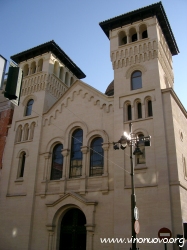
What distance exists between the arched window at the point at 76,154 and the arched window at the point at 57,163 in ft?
3.41

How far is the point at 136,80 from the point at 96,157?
695 centimetres

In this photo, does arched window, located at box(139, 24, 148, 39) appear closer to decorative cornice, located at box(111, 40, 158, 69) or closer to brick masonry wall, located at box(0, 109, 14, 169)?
decorative cornice, located at box(111, 40, 158, 69)

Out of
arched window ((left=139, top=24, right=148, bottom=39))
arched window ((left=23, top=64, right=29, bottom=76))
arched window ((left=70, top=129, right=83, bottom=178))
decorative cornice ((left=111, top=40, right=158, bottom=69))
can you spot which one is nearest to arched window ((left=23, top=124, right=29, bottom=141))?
arched window ((left=70, top=129, right=83, bottom=178))

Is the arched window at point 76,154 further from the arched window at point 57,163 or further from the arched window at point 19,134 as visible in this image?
the arched window at point 19,134

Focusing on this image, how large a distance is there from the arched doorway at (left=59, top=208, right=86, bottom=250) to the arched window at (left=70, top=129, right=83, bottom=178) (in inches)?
109

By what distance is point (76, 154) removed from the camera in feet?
67.7

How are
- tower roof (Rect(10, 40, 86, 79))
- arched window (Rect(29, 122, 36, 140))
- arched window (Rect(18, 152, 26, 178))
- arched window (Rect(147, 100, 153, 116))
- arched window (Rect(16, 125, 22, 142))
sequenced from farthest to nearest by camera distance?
tower roof (Rect(10, 40, 86, 79)) → arched window (Rect(16, 125, 22, 142)) → arched window (Rect(29, 122, 36, 140)) → arched window (Rect(18, 152, 26, 178)) → arched window (Rect(147, 100, 153, 116))

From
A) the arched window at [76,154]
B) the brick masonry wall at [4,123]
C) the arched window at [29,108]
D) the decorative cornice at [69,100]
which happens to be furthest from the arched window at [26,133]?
the arched window at [76,154]

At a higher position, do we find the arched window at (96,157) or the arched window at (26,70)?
the arched window at (26,70)

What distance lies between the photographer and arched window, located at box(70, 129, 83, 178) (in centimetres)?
1994

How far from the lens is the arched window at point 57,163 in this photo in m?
20.6

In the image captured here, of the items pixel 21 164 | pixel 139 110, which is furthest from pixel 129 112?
pixel 21 164

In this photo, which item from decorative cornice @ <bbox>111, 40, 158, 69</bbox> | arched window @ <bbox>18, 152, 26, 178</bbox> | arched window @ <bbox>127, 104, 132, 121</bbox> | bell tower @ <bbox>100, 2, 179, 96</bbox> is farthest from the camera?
arched window @ <bbox>18, 152, 26, 178</bbox>

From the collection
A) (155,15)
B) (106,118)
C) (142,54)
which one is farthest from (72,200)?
(155,15)
